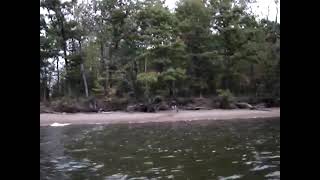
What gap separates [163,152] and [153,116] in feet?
44.0

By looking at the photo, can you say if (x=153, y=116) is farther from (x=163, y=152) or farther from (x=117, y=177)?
(x=117, y=177)

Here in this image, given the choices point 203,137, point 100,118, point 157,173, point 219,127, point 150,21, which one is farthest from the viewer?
point 150,21

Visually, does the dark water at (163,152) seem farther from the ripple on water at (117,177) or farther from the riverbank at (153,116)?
the riverbank at (153,116)

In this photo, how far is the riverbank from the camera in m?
25.9

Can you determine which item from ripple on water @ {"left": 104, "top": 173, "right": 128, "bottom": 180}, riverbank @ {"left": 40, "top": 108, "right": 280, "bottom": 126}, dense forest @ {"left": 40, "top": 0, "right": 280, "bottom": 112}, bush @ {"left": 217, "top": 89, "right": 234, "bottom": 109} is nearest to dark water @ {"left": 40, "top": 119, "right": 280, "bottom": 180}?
ripple on water @ {"left": 104, "top": 173, "right": 128, "bottom": 180}

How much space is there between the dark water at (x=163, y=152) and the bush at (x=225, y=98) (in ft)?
24.6

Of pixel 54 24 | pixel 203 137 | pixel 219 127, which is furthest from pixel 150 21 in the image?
pixel 203 137

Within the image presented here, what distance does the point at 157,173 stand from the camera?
9922mm

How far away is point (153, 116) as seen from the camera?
27.0 m

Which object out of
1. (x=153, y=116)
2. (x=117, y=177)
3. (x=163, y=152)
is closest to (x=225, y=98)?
(x=153, y=116)

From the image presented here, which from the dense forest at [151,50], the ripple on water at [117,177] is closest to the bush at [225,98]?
the dense forest at [151,50]
